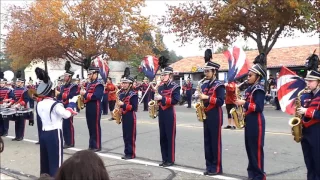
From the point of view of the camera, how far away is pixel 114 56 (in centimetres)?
3155

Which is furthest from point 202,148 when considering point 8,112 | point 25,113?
point 8,112

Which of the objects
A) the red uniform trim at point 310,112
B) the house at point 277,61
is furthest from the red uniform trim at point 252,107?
the house at point 277,61

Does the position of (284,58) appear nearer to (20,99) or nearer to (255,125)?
(20,99)

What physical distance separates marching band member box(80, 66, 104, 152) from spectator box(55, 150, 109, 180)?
7225 mm

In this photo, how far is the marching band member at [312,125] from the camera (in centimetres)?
538

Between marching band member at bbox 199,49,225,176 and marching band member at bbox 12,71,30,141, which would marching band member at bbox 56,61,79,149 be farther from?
marching band member at bbox 199,49,225,176

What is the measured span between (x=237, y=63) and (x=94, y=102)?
4.25 metres

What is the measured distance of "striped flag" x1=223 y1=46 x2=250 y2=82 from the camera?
256 inches

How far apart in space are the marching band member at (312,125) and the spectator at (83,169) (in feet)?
13.1

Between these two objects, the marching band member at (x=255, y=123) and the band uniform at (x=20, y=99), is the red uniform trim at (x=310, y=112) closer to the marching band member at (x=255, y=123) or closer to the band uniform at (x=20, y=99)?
the marching band member at (x=255, y=123)

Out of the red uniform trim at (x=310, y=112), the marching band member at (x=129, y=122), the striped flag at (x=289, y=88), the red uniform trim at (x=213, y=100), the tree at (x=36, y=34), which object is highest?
the tree at (x=36, y=34)

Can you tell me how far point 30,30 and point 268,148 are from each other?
27972 mm

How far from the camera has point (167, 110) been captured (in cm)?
777

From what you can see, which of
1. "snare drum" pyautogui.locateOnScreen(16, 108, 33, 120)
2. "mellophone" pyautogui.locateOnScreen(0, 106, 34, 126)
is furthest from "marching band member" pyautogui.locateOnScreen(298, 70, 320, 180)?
"snare drum" pyautogui.locateOnScreen(16, 108, 33, 120)
